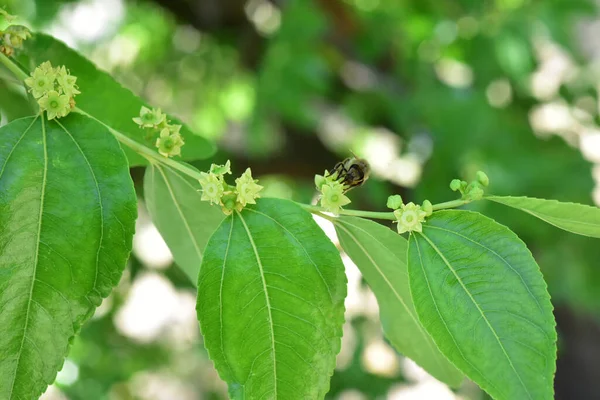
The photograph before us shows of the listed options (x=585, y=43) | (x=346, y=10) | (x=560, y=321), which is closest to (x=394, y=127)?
(x=346, y=10)

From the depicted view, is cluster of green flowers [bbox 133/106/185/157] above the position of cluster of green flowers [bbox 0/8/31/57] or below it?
below

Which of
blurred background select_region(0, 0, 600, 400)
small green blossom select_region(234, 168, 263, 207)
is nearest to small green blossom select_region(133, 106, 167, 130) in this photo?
small green blossom select_region(234, 168, 263, 207)

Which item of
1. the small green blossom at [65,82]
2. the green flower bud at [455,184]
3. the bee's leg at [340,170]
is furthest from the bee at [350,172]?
the small green blossom at [65,82]

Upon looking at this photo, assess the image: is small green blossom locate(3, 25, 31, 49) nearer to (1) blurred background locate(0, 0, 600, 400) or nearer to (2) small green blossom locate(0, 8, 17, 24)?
(2) small green blossom locate(0, 8, 17, 24)

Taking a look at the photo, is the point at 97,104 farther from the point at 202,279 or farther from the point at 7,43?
the point at 202,279

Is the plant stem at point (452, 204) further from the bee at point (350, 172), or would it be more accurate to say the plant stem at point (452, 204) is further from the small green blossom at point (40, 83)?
the small green blossom at point (40, 83)

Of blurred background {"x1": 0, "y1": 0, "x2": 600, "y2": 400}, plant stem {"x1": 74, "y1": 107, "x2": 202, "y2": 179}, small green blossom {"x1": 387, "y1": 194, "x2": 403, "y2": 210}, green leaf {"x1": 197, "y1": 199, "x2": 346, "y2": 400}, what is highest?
blurred background {"x1": 0, "y1": 0, "x2": 600, "y2": 400}

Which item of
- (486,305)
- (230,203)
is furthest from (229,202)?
(486,305)
